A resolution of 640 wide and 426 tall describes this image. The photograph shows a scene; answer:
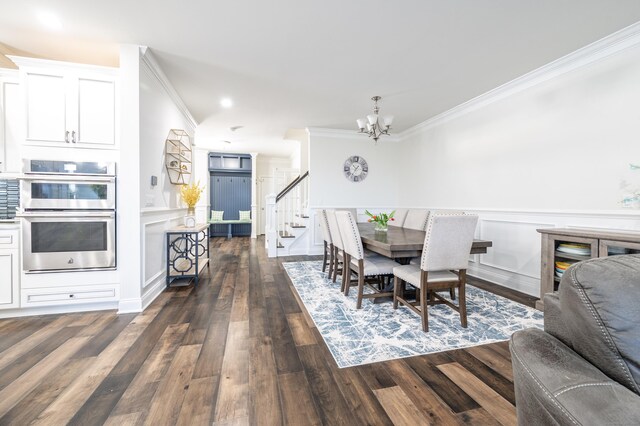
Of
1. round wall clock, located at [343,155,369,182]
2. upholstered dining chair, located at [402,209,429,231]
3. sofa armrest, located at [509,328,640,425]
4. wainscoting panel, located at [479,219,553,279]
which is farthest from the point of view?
round wall clock, located at [343,155,369,182]

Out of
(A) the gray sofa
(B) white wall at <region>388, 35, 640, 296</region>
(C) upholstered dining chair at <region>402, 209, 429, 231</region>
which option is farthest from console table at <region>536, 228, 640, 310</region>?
(A) the gray sofa

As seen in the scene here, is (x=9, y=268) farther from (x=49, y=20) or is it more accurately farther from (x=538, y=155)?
(x=538, y=155)

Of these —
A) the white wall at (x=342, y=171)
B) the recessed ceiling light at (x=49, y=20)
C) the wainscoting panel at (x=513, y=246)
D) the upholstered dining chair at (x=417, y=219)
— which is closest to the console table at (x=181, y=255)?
the recessed ceiling light at (x=49, y=20)

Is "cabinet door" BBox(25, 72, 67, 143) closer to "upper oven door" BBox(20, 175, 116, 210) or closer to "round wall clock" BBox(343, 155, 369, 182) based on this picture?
"upper oven door" BBox(20, 175, 116, 210)

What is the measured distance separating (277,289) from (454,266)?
2.06m

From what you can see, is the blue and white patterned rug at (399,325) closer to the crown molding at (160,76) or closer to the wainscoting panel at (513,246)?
the wainscoting panel at (513,246)

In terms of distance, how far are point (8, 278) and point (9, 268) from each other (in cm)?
9

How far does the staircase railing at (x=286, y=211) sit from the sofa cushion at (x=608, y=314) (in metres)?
4.85

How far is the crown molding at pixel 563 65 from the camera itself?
2359 mm

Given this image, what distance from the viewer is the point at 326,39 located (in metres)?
2.48

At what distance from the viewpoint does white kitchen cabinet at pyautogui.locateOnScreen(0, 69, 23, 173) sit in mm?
2541

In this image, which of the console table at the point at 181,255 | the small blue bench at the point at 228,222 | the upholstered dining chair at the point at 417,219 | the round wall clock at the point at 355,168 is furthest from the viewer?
the small blue bench at the point at 228,222

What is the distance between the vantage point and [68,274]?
2521 mm

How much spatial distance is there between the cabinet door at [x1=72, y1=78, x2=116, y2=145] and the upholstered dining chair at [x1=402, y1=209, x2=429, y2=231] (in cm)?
369
